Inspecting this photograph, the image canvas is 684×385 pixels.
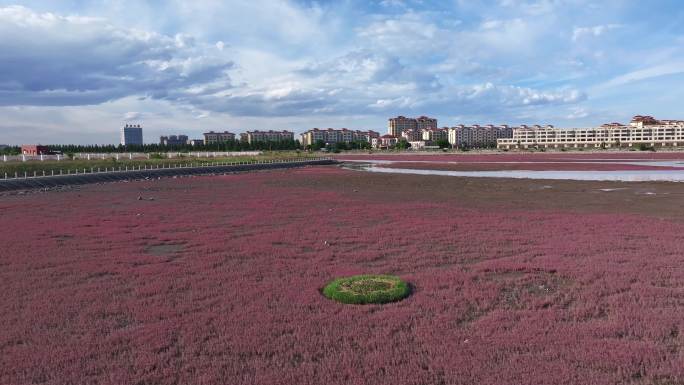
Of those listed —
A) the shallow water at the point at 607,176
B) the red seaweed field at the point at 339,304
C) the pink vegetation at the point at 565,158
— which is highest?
the red seaweed field at the point at 339,304

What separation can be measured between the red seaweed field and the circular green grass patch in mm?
271

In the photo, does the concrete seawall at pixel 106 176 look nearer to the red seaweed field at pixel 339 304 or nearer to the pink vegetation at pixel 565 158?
the red seaweed field at pixel 339 304

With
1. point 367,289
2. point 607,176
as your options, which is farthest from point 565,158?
point 367,289

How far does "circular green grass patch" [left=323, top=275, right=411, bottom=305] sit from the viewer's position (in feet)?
28.8

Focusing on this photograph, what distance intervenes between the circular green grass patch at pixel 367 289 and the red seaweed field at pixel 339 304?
0.27 m

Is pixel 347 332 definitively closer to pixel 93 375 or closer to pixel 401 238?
pixel 93 375

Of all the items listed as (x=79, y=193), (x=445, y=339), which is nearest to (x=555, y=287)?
(x=445, y=339)

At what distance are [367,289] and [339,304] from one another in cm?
78

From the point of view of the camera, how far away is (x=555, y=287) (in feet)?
31.3

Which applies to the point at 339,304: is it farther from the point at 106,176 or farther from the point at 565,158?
the point at 565,158

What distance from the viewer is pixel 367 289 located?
9242mm

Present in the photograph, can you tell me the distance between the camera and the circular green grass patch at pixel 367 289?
346 inches

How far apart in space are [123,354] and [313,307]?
2917 mm

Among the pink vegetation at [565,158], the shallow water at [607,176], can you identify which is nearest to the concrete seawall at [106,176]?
the shallow water at [607,176]
